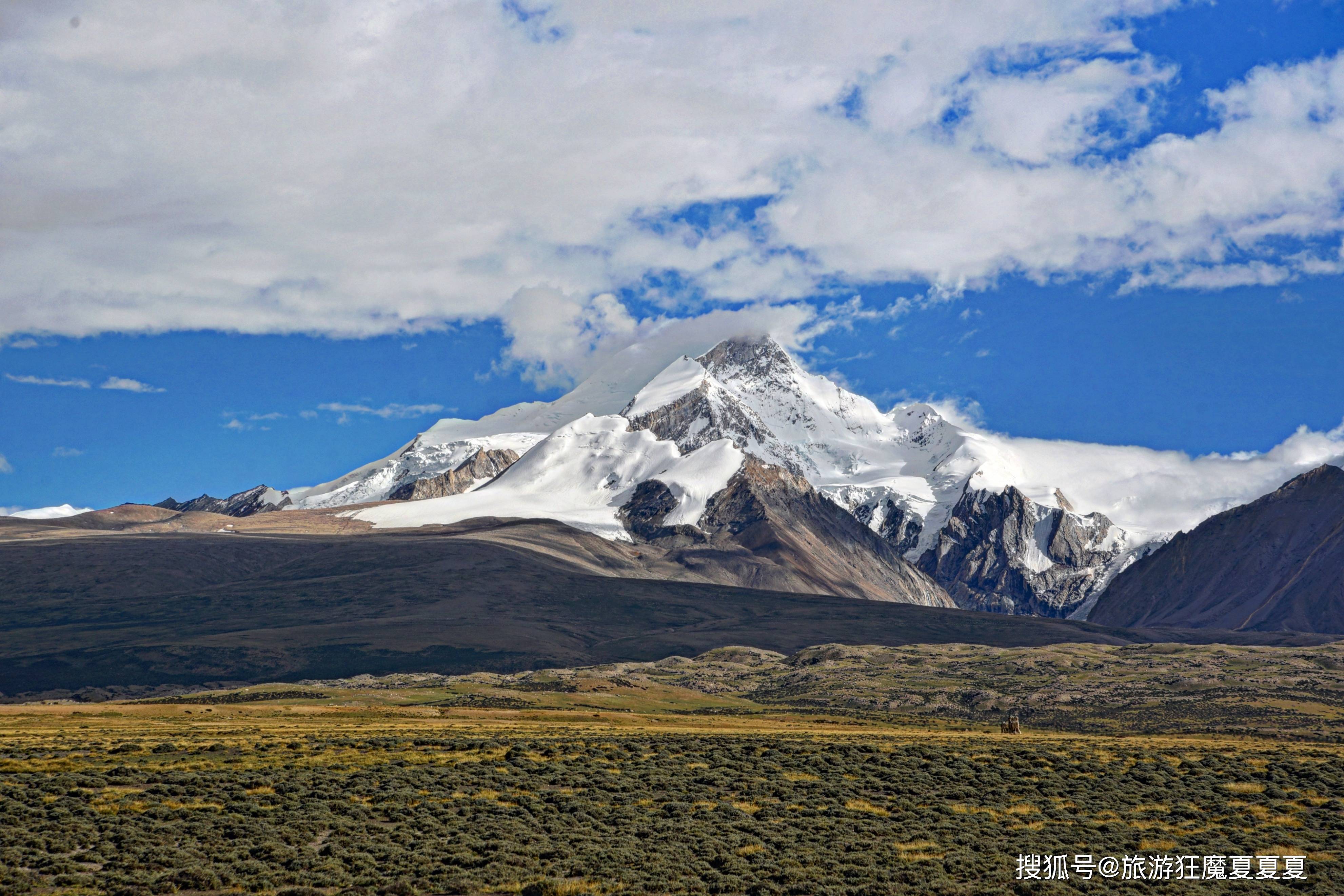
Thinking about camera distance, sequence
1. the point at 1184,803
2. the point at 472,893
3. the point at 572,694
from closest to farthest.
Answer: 1. the point at 472,893
2. the point at 1184,803
3. the point at 572,694

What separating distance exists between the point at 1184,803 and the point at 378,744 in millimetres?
48267

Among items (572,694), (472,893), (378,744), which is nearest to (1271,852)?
(472,893)

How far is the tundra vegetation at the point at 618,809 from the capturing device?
138ft

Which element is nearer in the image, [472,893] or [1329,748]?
[472,893]

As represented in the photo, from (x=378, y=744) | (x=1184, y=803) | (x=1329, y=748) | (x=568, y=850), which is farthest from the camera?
(x=1329, y=748)

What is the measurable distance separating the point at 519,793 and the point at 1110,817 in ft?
94.9

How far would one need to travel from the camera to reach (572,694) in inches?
7283

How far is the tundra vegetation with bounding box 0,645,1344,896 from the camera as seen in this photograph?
1661 inches

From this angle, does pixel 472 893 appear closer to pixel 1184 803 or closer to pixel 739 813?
pixel 739 813

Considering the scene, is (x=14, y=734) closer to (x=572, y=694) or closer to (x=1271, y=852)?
(x=1271, y=852)

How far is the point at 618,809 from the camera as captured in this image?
180 feet

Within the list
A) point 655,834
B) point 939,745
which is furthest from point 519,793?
point 939,745

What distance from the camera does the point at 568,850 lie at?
45750mm

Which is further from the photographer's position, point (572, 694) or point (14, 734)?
point (572, 694)
